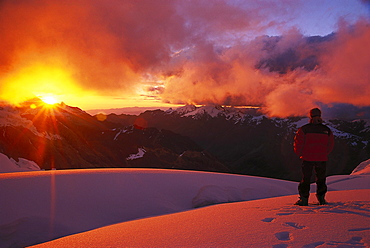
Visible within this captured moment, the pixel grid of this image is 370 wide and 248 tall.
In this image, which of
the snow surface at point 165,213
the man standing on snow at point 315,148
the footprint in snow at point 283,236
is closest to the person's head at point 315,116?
the man standing on snow at point 315,148

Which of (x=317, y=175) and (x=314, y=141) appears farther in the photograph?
(x=317, y=175)

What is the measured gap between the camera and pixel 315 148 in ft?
16.6

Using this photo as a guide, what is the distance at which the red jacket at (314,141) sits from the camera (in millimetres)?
5070

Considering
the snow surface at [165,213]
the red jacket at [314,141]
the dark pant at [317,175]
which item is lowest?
the snow surface at [165,213]

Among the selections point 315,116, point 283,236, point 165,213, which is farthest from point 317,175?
point 165,213

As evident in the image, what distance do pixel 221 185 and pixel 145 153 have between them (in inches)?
4146

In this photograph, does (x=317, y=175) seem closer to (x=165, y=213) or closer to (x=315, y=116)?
(x=315, y=116)

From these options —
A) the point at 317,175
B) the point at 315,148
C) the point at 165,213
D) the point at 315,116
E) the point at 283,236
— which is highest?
the point at 315,116

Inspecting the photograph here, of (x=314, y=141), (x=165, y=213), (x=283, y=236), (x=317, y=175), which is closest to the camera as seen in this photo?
(x=283, y=236)

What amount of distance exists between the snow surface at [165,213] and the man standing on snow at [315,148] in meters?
0.39

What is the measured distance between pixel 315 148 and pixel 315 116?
64cm

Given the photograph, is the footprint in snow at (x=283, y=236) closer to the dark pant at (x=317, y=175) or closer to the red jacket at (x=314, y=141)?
the dark pant at (x=317, y=175)

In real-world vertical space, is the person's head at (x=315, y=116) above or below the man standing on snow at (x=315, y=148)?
above

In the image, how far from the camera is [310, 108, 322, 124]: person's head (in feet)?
16.7
